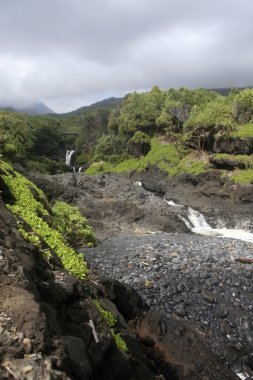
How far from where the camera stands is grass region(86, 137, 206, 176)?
170 feet

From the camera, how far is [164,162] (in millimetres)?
57750

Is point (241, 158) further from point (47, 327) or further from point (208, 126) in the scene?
point (47, 327)

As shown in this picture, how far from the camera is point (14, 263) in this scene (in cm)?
627

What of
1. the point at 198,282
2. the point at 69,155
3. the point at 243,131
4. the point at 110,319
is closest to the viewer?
the point at 110,319

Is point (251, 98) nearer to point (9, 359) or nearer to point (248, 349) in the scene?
point (248, 349)

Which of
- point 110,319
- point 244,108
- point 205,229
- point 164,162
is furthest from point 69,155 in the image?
point 110,319

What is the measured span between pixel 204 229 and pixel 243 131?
19.7m

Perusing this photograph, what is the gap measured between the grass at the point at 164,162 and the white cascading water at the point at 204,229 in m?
11.7

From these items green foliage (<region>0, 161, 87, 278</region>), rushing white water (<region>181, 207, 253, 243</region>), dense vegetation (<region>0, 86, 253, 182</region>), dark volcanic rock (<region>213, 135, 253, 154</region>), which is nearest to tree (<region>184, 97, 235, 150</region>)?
dense vegetation (<region>0, 86, 253, 182</region>)

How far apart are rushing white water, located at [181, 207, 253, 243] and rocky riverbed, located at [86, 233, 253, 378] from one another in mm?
10132

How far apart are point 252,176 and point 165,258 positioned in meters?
27.6

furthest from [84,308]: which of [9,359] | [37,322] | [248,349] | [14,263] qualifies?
[248,349]

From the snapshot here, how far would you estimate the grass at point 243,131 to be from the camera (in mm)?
46553

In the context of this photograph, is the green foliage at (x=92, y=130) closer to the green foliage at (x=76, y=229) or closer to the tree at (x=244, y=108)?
the tree at (x=244, y=108)
